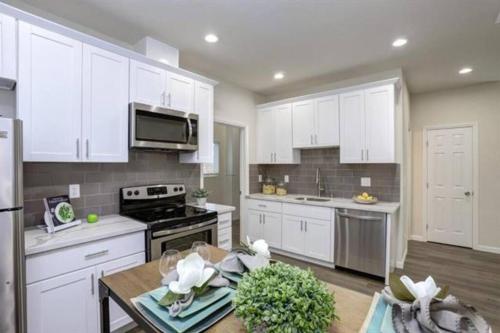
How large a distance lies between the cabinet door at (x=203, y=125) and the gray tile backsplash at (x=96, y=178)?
0.26 meters

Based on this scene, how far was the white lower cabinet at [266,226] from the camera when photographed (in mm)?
3877

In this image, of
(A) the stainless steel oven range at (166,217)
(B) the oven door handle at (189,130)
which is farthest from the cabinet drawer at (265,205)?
(B) the oven door handle at (189,130)

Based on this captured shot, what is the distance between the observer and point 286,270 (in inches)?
32.6

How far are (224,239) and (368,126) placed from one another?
7.87 feet

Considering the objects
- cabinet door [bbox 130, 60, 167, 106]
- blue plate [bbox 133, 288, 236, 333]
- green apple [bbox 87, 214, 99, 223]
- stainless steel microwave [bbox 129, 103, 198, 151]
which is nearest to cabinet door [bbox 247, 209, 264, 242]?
stainless steel microwave [bbox 129, 103, 198, 151]

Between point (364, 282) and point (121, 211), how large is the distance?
295 centimetres

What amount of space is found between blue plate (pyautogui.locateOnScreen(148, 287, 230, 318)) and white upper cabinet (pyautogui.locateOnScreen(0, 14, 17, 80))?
1.83 meters

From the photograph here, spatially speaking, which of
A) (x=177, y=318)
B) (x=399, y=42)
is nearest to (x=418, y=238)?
(x=399, y=42)

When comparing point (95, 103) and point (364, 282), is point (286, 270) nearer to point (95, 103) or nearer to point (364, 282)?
point (95, 103)

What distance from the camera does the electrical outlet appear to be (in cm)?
220

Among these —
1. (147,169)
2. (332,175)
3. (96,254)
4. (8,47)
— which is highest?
(8,47)

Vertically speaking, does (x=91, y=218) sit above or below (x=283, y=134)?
below

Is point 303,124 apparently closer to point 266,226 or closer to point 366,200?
point 366,200

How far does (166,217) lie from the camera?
234 centimetres
